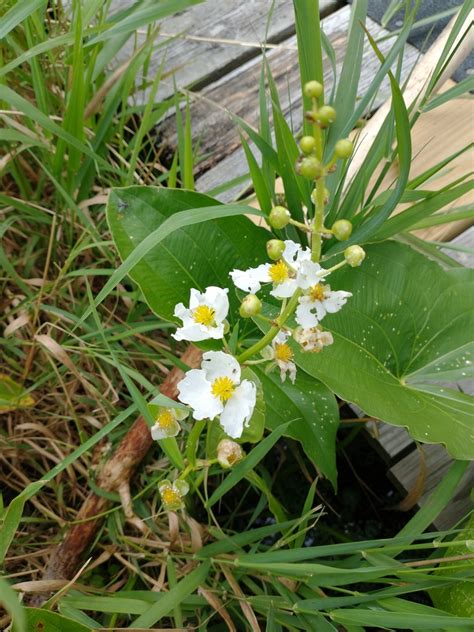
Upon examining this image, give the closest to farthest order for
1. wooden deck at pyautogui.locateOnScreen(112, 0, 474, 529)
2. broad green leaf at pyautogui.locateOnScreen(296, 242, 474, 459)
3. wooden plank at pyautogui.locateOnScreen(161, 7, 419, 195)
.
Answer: broad green leaf at pyautogui.locateOnScreen(296, 242, 474, 459) → wooden deck at pyautogui.locateOnScreen(112, 0, 474, 529) → wooden plank at pyautogui.locateOnScreen(161, 7, 419, 195)

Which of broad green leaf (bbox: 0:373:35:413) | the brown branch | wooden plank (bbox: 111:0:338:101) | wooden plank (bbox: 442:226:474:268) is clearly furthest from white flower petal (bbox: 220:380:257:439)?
wooden plank (bbox: 111:0:338:101)

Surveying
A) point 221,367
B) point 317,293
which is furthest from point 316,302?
point 221,367

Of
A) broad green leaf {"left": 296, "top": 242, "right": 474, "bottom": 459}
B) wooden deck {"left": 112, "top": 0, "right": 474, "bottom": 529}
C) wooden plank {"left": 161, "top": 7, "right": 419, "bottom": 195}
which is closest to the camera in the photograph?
broad green leaf {"left": 296, "top": 242, "right": 474, "bottom": 459}

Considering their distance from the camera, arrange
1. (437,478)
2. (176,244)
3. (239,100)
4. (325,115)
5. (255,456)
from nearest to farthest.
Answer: (325,115) < (255,456) < (176,244) < (437,478) < (239,100)

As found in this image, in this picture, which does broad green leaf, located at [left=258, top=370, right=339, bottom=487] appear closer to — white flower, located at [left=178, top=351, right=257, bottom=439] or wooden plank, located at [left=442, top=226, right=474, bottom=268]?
white flower, located at [left=178, top=351, right=257, bottom=439]

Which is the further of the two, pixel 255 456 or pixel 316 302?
pixel 255 456

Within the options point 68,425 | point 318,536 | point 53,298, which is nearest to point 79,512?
point 68,425

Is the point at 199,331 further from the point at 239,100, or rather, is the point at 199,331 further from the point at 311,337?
the point at 239,100

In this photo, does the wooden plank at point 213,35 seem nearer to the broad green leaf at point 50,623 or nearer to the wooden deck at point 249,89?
the wooden deck at point 249,89
